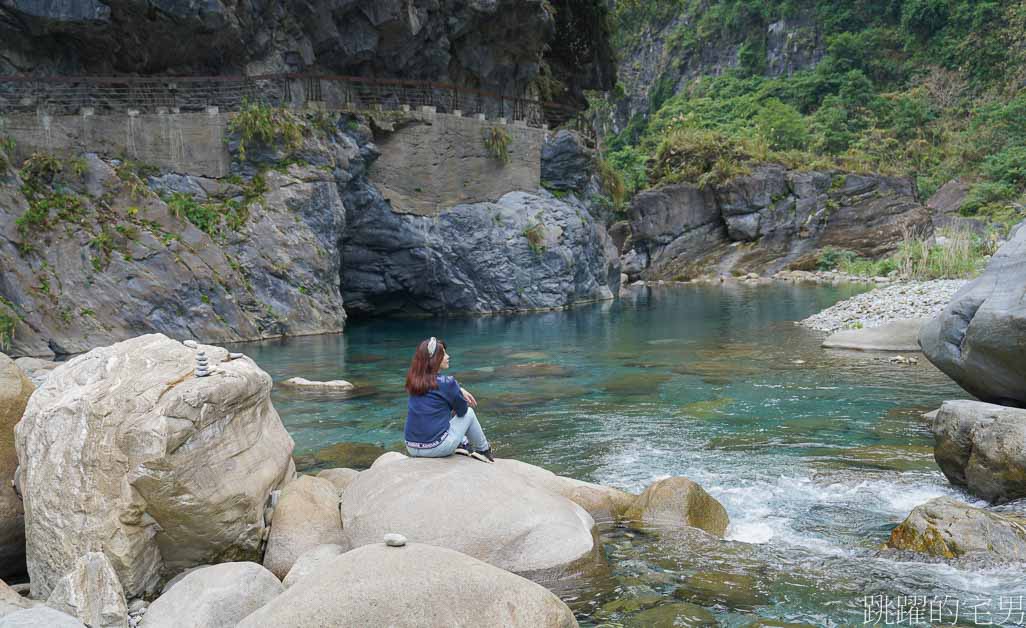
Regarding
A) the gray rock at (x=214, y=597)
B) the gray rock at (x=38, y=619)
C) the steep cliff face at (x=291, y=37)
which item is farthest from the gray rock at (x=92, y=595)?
the steep cliff face at (x=291, y=37)

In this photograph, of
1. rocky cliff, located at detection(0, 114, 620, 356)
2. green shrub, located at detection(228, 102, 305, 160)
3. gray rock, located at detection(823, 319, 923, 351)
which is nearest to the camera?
gray rock, located at detection(823, 319, 923, 351)

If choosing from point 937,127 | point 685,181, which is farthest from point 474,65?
point 937,127

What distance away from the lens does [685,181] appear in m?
50.8

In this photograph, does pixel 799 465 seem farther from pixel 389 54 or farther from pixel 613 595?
pixel 389 54

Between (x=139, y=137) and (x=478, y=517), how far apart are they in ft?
72.4

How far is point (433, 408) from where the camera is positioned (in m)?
6.52

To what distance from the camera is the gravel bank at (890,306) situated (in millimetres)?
18359

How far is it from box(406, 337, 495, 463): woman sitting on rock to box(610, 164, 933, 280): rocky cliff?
4542 centimetres

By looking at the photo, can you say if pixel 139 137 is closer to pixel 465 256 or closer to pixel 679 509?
pixel 465 256

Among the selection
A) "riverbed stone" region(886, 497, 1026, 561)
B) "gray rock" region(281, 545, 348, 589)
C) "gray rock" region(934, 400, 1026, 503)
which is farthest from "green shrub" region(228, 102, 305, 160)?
"riverbed stone" region(886, 497, 1026, 561)

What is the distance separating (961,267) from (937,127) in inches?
1542

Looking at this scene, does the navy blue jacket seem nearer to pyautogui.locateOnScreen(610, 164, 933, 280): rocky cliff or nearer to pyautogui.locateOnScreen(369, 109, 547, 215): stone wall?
pyautogui.locateOnScreen(369, 109, 547, 215): stone wall

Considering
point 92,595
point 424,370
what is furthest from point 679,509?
point 92,595

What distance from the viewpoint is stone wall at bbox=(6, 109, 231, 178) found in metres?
21.4
